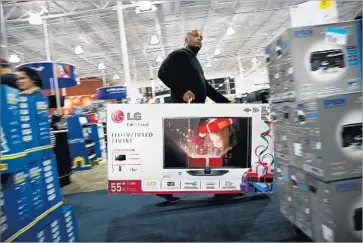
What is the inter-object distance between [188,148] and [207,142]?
0.14 meters

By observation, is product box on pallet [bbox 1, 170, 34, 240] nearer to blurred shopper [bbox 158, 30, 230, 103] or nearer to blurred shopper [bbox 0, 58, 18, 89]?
blurred shopper [bbox 0, 58, 18, 89]

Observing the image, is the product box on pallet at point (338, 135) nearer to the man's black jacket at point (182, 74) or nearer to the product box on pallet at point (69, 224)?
the man's black jacket at point (182, 74)

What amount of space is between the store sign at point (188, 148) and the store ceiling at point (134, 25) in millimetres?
6376

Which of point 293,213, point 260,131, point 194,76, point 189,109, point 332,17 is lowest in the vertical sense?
point 293,213

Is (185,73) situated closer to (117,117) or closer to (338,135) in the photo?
(117,117)

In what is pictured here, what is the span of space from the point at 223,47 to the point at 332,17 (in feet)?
56.9

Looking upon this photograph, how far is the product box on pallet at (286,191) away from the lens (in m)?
2.10

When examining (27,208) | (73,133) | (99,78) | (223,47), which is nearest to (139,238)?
(27,208)

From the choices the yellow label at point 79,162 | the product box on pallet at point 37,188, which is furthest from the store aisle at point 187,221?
the yellow label at point 79,162

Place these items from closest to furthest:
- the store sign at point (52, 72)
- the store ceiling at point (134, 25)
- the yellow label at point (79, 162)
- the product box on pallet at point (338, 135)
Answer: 1. the product box on pallet at point (338, 135)
2. the store sign at point (52, 72)
3. the yellow label at point (79, 162)
4. the store ceiling at point (134, 25)

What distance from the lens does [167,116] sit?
7.91 feet

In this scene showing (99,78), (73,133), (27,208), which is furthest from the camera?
(99,78)

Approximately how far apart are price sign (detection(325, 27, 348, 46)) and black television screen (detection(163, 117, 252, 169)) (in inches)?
29.9

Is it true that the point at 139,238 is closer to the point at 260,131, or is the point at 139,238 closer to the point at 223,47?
the point at 260,131
